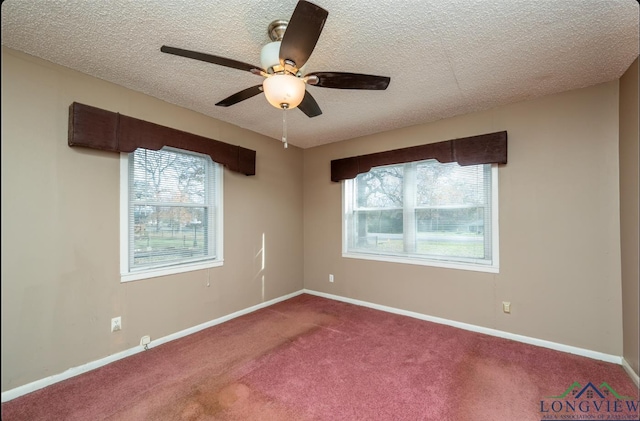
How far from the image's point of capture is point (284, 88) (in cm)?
167

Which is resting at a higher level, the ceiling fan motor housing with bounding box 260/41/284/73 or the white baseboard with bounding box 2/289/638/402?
the ceiling fan motor housing with bounding box 260/41/284/73

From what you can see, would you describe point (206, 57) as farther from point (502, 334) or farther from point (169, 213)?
point (502, 334)

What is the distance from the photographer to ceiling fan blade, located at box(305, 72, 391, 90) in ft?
5.92

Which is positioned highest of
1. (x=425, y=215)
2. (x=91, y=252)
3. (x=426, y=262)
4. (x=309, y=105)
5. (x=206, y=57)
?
(x=206, y=57)

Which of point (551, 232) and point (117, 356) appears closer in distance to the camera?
point (117, 356)

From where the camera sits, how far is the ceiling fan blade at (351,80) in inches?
71.1

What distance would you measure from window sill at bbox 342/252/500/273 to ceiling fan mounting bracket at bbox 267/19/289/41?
2814 mm

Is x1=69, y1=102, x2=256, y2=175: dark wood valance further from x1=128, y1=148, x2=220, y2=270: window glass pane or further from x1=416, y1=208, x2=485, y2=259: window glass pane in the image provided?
x1=416, y1=208, x2=485, y2=259: window glass pane

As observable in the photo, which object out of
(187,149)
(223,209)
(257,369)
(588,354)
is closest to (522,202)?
(588,354)

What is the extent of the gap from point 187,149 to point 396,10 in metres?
2.30

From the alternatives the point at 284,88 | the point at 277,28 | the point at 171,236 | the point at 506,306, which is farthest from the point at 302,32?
the point at 506,306

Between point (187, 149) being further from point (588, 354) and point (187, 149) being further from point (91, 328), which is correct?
point (588, 354)

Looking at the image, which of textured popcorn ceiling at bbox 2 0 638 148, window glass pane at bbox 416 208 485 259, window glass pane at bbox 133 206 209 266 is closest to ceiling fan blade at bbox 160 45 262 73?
textured popcorn ceiling at bbox 2 0 638 148

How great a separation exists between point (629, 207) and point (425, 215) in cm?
172
